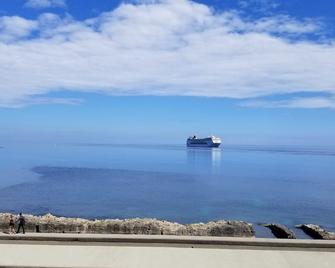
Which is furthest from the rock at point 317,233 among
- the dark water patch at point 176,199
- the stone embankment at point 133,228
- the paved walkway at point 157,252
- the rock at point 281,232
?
the paved walkway at point 157,252

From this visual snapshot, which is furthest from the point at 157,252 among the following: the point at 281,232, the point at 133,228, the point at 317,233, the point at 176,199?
the point at 176,199

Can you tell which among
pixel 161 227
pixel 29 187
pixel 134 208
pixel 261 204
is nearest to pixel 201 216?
pixel 134 208

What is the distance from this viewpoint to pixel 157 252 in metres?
15.1

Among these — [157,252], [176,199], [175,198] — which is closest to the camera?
[157,252]

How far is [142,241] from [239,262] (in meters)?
3.65

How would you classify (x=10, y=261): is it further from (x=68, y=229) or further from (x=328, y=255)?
(x=68, y=229)

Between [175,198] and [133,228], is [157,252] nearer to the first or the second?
[133,228]

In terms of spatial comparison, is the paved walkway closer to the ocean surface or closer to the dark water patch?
the dark water patch

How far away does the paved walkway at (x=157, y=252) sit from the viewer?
45.6 feet

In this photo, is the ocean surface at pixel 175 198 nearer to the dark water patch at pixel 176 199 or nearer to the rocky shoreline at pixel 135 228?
the dark water patch at pixel 176 199

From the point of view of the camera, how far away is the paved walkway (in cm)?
1390

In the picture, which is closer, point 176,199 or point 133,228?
point 133,228

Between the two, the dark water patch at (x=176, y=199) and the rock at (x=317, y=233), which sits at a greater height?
the rock at (x=317, y=233)

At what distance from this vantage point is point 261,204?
2234 inches
